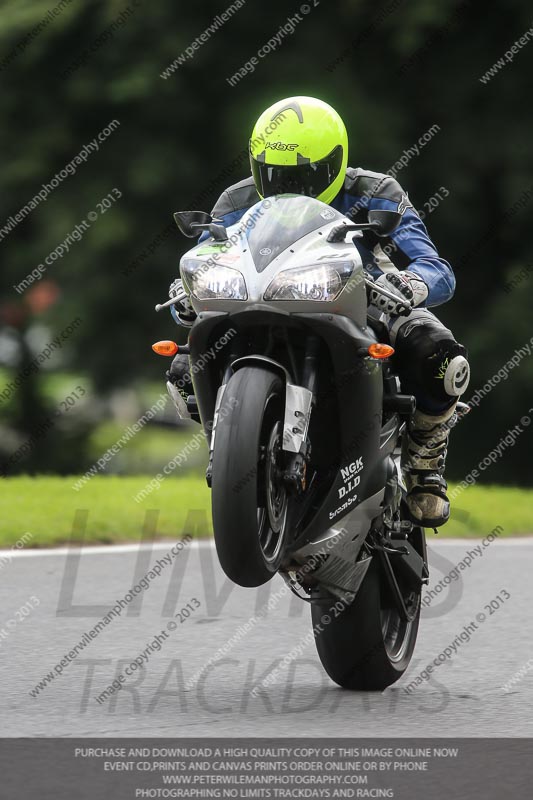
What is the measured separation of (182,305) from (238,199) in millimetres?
596

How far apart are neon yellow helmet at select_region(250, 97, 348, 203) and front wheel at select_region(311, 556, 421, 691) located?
1293 millimetres

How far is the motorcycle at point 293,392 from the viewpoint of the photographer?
4.50 metres

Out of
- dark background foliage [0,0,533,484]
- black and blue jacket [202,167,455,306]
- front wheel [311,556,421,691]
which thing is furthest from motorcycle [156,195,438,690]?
dark background foliage [0,0,533,484]

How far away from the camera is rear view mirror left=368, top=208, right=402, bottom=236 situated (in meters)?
4.98

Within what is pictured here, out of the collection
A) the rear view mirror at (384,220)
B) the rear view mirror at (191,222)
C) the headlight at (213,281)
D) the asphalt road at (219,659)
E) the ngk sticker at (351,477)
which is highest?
the rear view mirror at (384,220)

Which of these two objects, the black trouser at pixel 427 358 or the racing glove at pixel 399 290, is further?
the black trouser at pixel 427 358

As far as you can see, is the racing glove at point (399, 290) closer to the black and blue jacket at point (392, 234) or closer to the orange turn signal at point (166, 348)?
the black and blue jacket at point (392, 234)

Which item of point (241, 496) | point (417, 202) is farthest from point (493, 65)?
point (241, 496)

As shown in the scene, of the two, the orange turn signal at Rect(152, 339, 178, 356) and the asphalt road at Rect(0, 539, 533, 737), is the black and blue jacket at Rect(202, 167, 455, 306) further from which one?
the asphalt road at Rect(0, 539, 533, 737)

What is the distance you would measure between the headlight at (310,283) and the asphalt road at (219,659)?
50.6 inches

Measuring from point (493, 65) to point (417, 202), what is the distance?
1.32 metres

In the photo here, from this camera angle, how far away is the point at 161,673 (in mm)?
5746
